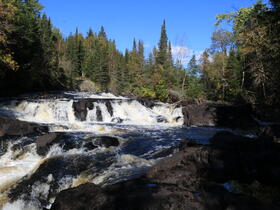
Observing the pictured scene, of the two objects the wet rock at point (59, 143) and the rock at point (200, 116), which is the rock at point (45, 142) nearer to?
the wet rock at point (59, 143)

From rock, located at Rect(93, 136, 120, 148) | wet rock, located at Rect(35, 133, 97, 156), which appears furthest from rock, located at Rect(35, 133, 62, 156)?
rock, located at Rect(93, 136, 120, 148)

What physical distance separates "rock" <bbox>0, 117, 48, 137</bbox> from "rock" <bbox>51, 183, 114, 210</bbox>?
23.9 feet

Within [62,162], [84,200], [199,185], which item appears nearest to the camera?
[84,200]

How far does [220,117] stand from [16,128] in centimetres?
1385

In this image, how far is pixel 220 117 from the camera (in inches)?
703

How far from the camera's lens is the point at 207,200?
359 centimetres

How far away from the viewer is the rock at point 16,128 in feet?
33.6

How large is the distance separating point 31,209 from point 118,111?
12578 millimetres

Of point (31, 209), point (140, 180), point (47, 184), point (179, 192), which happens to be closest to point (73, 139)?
point (47, 184)

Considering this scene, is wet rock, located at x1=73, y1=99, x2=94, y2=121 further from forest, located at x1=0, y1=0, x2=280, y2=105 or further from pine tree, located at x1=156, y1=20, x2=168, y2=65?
pine tree, located at x1=156, y1=20, x2=168, y2=65

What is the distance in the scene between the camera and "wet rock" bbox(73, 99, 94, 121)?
16125 millimetres

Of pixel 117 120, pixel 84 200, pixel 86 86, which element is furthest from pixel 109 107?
pixel 86 86

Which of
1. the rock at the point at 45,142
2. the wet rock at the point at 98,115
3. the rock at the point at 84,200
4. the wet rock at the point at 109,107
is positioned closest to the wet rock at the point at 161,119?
the wet rock at the point at 109,107

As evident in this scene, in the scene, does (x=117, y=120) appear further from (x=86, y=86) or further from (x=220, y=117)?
(x=86, y=86)
